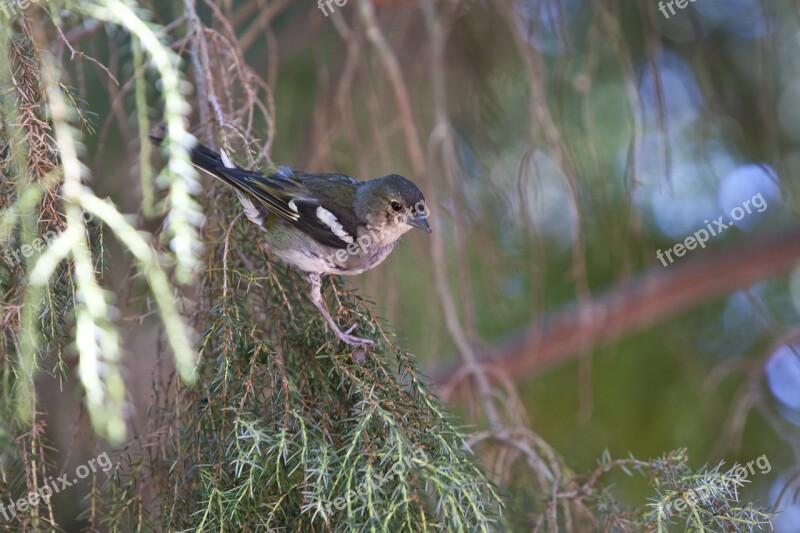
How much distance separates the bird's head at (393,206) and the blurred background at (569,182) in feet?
0.44

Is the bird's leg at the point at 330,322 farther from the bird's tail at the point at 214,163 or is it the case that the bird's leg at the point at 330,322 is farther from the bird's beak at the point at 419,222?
the bird's beak at the point at 419,222

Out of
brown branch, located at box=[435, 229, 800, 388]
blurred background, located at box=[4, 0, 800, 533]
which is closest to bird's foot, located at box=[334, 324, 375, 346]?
blurred background, located at box=[4, 0, 800, 533]

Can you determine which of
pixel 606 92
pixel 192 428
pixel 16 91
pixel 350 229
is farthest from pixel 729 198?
pixel 16 91

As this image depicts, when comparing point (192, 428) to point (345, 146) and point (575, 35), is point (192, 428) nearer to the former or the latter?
point (345, 146)

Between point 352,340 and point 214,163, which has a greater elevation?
point 214,163

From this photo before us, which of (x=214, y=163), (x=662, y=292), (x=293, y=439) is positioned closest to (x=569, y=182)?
(x=214, y=163)

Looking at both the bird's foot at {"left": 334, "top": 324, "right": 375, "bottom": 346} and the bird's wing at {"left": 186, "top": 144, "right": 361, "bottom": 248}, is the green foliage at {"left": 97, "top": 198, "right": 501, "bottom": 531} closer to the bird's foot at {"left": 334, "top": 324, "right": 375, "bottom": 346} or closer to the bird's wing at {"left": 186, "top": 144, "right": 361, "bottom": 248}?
the bird's foot at {"left": 334, "top": 324, "right": 375, "bottom": 346}

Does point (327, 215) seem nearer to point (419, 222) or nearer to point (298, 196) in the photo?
point (298, 196)

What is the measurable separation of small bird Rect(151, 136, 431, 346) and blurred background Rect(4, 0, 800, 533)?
160 mm

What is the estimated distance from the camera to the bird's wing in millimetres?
2510

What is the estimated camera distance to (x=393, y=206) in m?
3.14

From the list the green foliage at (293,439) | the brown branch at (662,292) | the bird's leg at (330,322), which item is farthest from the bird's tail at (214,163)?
the brown branch at (662,292)

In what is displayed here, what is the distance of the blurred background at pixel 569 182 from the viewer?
325 cm

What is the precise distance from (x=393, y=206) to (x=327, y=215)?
256 millimetres
